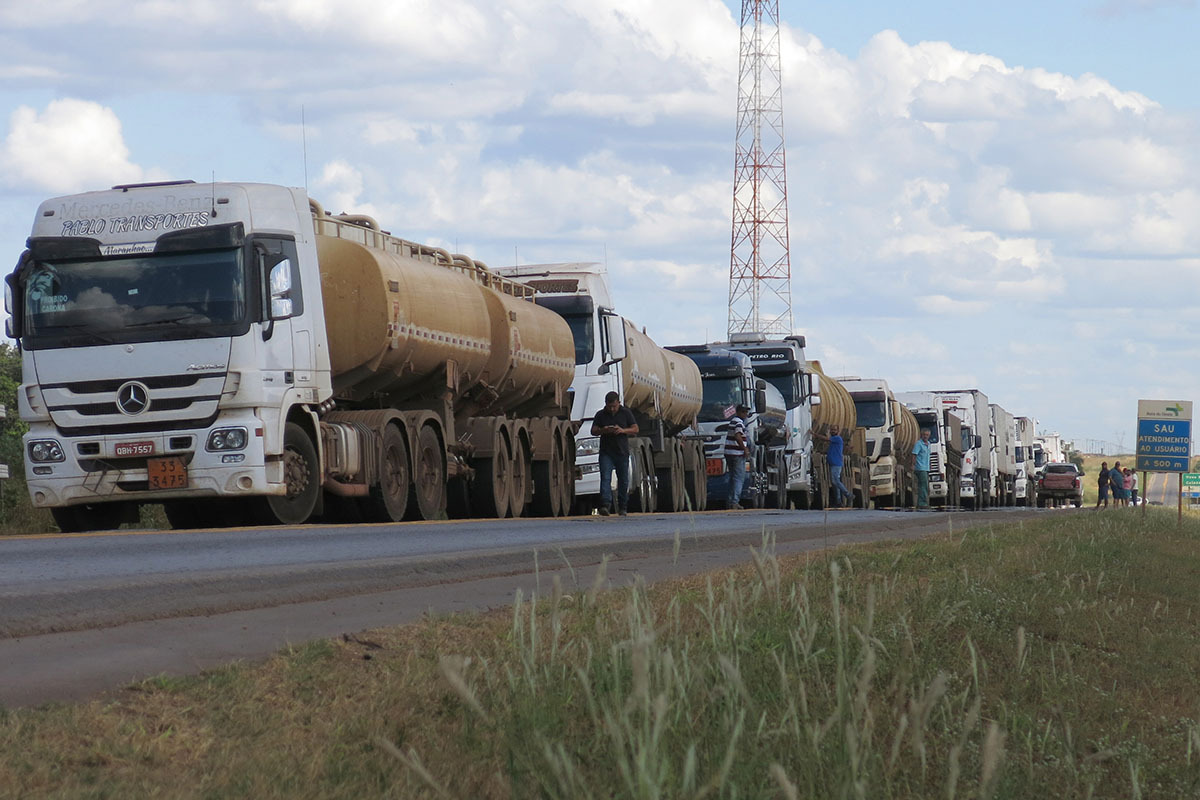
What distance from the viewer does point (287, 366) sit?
16156mm

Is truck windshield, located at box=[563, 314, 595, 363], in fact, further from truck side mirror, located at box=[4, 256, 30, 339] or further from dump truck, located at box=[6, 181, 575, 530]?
truck side mirror, located at box=[4, 256, 30, 339]

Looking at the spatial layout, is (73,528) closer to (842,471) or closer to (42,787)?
(42,787)

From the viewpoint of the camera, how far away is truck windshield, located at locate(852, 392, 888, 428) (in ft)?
152

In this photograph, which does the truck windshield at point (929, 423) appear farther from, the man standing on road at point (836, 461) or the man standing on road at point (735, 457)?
the man standing on road at point (735, 457)

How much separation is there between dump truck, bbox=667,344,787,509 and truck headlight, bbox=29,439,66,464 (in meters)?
18.0

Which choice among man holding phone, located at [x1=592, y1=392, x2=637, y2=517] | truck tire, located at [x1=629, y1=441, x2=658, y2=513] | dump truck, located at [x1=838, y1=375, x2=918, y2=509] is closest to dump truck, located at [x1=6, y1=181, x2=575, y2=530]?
man holding phone, located at [x1=592, y1=392, x2=637, y2=517]

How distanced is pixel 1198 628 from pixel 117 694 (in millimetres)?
5869

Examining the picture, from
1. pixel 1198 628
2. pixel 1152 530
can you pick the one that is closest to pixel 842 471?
pixel 1152 530

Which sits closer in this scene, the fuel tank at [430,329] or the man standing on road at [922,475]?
the fuel tank at [430,329]

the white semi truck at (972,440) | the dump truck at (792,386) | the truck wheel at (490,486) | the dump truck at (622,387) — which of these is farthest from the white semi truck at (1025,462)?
the truck wheel at (490,486)

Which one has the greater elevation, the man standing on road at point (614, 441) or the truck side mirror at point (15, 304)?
the truck side mirror at point (15, 304)

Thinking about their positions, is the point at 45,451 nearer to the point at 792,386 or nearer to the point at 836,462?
the point at 792,386

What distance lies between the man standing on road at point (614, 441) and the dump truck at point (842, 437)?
16.0 metres

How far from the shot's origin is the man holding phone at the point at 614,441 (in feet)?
72.5
